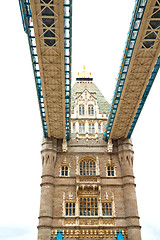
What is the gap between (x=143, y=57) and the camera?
2688cm

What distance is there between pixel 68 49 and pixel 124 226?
82.6ft

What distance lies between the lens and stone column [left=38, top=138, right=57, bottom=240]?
3453cm

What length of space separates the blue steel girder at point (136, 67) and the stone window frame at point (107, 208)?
1058 cm

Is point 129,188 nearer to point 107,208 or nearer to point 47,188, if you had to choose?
point 107,208

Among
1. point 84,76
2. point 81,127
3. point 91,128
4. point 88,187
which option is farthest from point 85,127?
point 84,76

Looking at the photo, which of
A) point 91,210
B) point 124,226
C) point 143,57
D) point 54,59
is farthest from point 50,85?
point 124,226

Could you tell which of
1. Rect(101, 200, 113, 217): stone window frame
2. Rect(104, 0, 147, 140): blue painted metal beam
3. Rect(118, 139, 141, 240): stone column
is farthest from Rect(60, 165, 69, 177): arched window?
Rect(104, 0, 147, 140): blue painted metal beam

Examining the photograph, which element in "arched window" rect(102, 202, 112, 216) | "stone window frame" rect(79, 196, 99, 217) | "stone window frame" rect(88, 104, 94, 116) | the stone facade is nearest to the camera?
the stone facade

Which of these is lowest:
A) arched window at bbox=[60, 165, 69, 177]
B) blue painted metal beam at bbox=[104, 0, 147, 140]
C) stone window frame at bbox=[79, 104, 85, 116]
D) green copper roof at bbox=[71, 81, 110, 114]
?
arched window at bbox=[60, 165, 69, 177]

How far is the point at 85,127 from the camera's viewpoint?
44.6 m

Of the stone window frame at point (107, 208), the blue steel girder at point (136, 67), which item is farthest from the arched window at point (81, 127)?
the stone window frame at point (107, 208)

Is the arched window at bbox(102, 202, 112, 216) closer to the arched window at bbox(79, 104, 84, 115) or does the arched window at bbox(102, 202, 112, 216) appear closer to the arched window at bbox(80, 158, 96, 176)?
the arched window at bbox(80, 158, 96, 176)

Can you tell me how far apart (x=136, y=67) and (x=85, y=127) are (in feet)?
61.0

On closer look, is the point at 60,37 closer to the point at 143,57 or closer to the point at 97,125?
the point at 143,57
